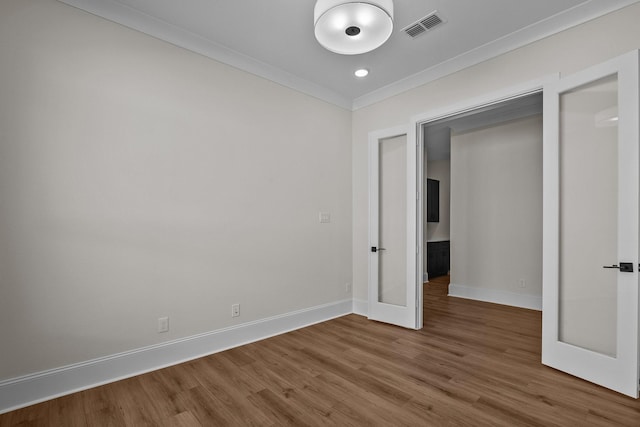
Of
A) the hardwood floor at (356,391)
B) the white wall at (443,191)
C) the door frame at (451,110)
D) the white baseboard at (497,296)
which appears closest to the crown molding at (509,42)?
the door frame at (451,110)

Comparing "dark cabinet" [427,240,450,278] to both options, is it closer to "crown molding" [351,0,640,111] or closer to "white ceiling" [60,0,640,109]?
"crown molding" [351,0,640,111]

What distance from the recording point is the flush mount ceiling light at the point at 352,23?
1.85 meters

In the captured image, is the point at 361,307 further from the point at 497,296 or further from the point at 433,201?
the point at 433,201

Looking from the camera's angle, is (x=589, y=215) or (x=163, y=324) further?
(x=163, y=324)

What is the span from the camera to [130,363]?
2.52m

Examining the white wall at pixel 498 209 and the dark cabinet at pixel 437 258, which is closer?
the white wall at pixel 498 209

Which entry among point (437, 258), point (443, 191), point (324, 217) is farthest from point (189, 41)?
point (443, 191)

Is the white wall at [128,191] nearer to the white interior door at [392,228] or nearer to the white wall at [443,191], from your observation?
the white interior door at [392,228]

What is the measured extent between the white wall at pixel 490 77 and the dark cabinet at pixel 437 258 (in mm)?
3152

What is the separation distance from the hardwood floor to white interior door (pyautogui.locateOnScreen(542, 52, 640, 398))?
0.26 meters

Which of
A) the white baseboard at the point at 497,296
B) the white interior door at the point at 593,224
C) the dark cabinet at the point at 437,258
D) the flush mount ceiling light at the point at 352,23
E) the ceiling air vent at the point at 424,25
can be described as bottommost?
the white baseboard at the point at 497,296

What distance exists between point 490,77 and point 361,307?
3171 millimetres

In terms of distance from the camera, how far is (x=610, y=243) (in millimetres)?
2336

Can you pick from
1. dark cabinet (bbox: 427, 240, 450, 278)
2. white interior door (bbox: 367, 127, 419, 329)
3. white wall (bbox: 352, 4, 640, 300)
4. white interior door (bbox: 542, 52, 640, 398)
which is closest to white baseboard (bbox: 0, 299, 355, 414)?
white interior door (bbox: 367, 127, 419, 329)
